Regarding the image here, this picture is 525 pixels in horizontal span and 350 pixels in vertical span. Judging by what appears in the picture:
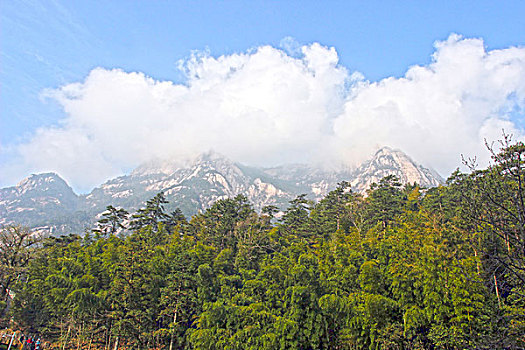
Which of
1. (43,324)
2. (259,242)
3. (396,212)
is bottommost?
(43,324)

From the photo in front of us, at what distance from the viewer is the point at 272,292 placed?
1140 inches

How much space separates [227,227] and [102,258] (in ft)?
51.2

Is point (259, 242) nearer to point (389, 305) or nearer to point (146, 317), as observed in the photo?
point (146, 317)

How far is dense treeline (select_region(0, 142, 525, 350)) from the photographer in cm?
2253

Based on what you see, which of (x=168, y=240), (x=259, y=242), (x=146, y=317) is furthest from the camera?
(x=168, y=240)

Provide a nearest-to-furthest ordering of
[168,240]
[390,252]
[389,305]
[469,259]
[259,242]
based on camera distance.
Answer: [469,259] < [389,305] < [390,252] < [259,242] < [168,240]

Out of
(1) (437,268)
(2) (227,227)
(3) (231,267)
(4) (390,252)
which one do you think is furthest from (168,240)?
(1) (437,268)

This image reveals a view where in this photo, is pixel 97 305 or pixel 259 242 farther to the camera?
pixel 259 242

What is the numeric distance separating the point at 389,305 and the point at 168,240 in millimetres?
29456

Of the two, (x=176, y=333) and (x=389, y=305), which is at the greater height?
(x=389, y=305)

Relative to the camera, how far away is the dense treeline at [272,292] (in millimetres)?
22531

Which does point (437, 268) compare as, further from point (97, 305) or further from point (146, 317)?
point (97, 305)

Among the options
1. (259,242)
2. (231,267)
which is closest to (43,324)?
(231,267)

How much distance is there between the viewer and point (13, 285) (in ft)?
120
